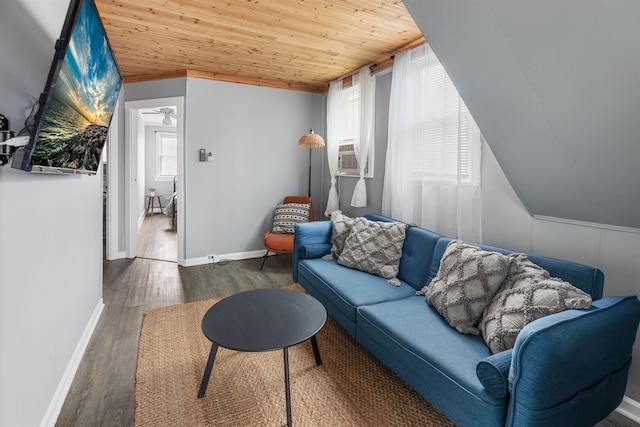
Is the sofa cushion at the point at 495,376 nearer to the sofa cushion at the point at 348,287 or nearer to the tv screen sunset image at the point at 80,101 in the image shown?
the sofa cushion at the point at 348,287

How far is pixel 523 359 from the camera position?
1197 mm

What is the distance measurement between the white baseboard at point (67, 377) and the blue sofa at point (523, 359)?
1.64 metres

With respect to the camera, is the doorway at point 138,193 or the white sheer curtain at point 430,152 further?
the doorway at point 138,193

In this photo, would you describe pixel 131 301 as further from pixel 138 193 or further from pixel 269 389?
pixel 138 193

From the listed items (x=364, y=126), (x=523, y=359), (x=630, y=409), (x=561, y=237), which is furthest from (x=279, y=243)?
(x=630, y=409)

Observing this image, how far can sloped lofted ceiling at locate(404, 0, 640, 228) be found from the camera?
1.16m

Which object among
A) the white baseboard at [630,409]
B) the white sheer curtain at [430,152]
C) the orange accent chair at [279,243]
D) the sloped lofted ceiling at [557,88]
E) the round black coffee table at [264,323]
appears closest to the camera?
the sloped lofted ceiling at [557,88]

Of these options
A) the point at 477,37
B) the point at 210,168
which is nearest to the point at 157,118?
the point at 210,168

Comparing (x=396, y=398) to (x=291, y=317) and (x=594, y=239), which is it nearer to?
(x=291, y=317)

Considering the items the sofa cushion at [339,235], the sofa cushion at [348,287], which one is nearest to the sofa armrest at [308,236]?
the sofa cushion at [339,235]

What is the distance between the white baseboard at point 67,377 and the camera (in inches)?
62.4

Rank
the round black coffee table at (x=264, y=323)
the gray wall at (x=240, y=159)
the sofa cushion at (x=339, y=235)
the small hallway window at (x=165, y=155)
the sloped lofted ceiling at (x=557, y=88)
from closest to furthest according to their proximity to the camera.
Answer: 1. the sloped lofted ceiling at (x=557, y=88)
2. the round black coffee table at (x=264, y=323)
3. the sofa cushion at (x=339, y=235)
4. the gray wall at (x=240, y=159)
5. the small hallway window at (x=165, y=155)

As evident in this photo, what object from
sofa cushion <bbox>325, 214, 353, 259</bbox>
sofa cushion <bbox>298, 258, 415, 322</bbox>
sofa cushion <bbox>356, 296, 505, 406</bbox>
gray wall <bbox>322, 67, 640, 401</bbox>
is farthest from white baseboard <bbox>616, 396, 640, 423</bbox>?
sofa cushion <bbox>325, 214, 353, 259</bbox>

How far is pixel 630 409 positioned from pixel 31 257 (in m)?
3.02
